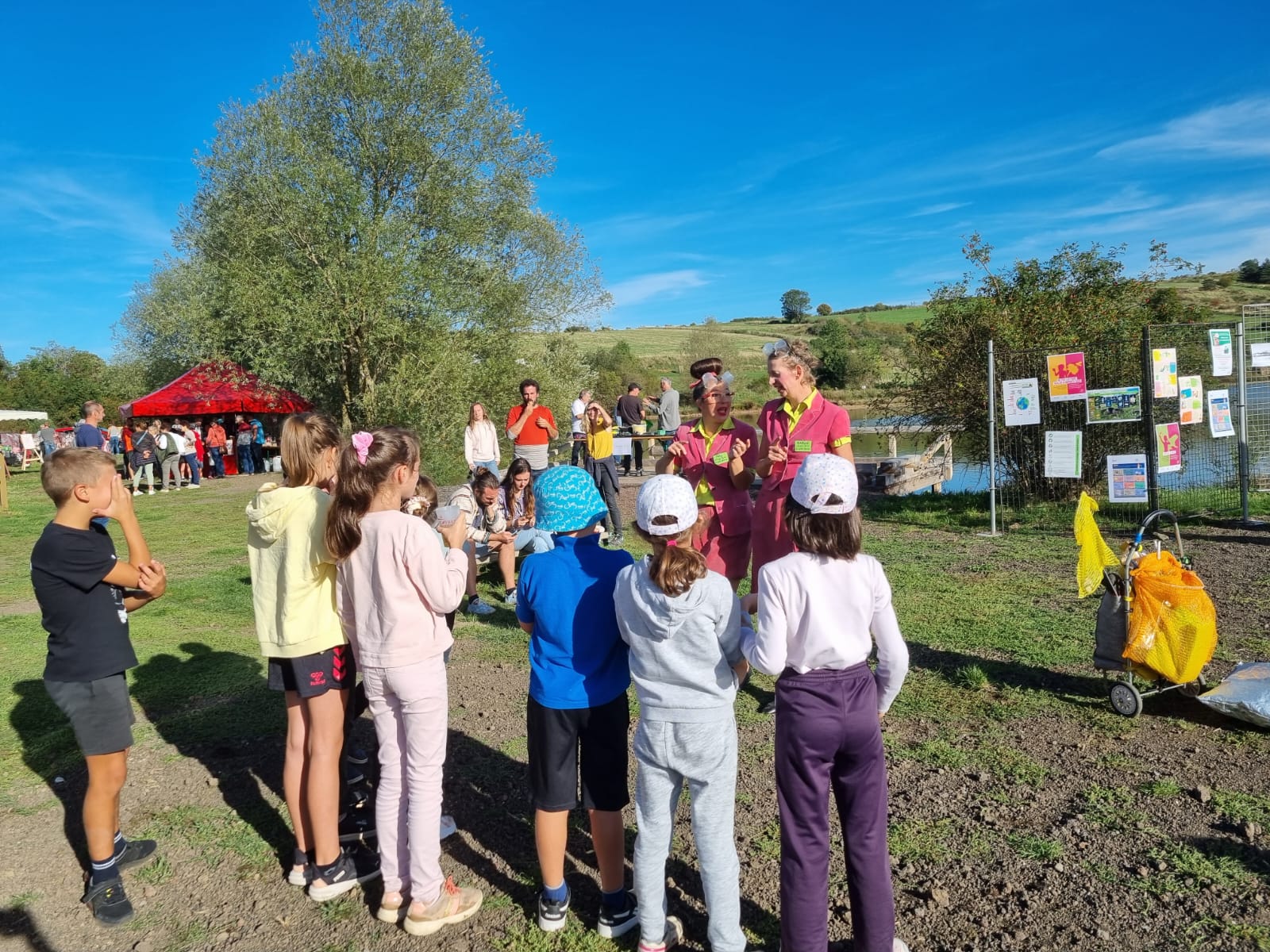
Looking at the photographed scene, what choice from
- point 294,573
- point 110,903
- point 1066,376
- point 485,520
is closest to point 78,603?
point 294,573

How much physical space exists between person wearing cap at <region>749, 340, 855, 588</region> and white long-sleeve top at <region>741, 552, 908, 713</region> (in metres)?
1.87

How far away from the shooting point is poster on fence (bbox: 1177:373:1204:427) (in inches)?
371

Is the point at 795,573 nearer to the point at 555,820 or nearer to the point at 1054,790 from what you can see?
the point at 555,820

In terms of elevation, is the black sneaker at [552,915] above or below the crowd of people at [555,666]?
below

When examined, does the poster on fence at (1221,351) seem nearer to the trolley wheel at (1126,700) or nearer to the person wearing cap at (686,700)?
the trolley wheel at (1126,700)

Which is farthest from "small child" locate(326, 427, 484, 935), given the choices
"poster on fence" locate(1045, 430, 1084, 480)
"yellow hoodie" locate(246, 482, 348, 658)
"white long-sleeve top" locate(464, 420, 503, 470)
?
"poster on fence" locate(1045, 430, 1084, 480)

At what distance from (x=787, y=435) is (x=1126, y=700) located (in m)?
2.30

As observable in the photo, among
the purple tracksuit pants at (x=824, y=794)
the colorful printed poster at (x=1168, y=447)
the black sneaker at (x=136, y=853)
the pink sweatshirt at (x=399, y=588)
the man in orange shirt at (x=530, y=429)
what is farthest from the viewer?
the man in orange shirt at (x=530, y=429)

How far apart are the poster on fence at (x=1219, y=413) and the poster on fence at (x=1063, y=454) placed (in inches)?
67.0

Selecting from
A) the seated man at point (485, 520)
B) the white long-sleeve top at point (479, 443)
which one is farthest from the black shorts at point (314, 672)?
the white long-sleeve top at point (479, 443)

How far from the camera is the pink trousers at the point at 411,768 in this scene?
9.32 ft

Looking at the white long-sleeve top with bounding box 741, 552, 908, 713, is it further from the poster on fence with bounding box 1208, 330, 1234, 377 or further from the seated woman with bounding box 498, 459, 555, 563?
the poster on fence with bounding box 1208, 330, 1234, 377

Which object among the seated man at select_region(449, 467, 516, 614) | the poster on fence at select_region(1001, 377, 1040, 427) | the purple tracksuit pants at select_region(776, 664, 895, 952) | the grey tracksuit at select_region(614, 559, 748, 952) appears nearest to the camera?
the purple tracksuit pants at select_region(776, 664, 895, 952)

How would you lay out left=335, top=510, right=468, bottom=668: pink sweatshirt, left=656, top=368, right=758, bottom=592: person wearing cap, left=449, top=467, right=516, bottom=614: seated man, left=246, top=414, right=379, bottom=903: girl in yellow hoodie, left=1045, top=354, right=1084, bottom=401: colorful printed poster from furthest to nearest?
left=1045, top=354, right=1084, bottom=401: colorful printed poster < left=449, top=467, right=516, bottom=614: seated man < left=656, top=368, right=758, bottom=592: person wearing cap < left=246, top=414, right=379, bottom=903: girl in yellow hoodie < left=335, top=510, right=468, bottom=668: pink sweatshirt
